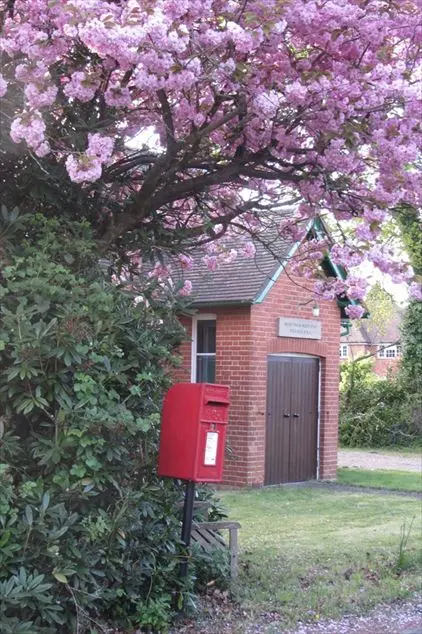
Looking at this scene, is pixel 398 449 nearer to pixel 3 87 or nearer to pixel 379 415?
pixel 379 415

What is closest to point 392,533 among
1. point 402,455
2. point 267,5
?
point 267,5

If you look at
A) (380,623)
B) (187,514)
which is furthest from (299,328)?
(187,514)

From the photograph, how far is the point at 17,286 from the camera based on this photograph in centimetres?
511

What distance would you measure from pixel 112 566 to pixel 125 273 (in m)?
2.93

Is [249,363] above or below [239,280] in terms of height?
below

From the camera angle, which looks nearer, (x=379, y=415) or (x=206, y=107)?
(x=206, y=107)

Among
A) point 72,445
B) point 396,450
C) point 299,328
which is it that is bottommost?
point 396,450

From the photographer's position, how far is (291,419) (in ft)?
50.5

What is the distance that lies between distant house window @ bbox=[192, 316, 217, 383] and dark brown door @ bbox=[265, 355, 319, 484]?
1054mm

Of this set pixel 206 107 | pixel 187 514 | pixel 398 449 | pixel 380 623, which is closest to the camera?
pixel 187 514

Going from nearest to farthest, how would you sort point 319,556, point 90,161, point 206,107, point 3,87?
point 90,161 → point 3,87 → point 206,107 → point 319,556

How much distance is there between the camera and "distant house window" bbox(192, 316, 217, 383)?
49.0 ft

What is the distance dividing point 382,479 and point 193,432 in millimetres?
11480

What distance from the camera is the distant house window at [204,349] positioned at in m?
14.9
